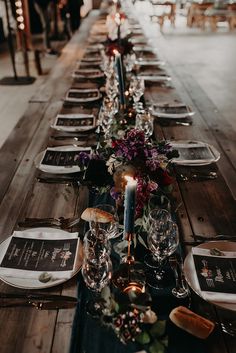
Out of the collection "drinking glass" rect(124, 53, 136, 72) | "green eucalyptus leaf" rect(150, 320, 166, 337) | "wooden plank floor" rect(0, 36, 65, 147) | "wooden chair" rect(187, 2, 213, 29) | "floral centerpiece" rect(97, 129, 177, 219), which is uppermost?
"floral centerpiece" rect(97, 129, 177, 219)

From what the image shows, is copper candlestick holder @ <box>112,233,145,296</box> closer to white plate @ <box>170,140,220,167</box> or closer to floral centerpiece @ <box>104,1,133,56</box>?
white plate @ <box>170,140,220,167</box>

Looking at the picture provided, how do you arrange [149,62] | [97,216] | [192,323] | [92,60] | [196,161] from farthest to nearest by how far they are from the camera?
[92,60], [149,62], [196,161], [97,216], [192,323]

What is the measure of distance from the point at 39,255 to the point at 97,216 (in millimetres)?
248

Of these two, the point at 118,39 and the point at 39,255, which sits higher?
the point at 118,39

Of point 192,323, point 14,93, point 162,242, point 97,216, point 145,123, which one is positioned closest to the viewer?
point 192,323

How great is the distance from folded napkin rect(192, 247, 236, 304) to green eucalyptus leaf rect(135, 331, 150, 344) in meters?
0.30

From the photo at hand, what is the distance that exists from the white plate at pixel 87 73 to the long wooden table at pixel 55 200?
18 centimetres

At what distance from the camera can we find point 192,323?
104 centimetres

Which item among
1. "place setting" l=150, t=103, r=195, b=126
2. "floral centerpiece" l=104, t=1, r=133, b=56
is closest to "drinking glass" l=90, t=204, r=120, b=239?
A: "place setting" l=150, t=103, r=195, b=126

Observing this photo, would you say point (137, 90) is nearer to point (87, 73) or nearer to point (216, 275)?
point (87, 73)

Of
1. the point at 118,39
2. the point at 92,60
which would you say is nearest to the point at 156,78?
the point at 118,39

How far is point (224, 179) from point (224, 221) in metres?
0.37

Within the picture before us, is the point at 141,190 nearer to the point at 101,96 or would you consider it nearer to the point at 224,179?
the point at 224,179

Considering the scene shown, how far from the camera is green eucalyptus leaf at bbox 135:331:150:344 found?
91 centimetres
